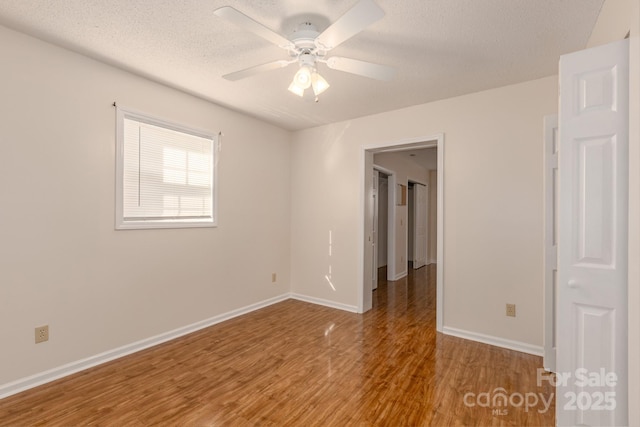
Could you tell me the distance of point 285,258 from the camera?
4656mm

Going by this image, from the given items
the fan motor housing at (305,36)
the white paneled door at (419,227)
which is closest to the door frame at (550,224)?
the fan motor housing at (305,36)

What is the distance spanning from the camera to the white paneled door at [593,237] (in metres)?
1.46

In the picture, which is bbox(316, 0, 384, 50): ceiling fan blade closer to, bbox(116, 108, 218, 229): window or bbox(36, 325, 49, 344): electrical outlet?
→ bbox(116, 108, 218, 229): window

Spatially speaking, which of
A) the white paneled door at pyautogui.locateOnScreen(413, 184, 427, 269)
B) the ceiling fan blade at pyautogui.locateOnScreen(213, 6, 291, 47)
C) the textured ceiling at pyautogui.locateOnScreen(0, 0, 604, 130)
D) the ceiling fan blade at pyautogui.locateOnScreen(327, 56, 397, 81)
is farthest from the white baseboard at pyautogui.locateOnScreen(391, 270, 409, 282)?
the ceiling fan blade at pyautogui.locateOnScreen(213, 6, 291, 47)

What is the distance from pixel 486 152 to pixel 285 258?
9.74 ft

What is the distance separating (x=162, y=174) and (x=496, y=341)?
3.77 metres

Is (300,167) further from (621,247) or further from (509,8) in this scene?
(621,247)

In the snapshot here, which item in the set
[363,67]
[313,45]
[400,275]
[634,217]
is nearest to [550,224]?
[634,217]

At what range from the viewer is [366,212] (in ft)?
13.6

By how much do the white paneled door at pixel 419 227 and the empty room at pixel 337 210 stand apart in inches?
137

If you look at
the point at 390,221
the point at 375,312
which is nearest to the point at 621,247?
the point at 375,312

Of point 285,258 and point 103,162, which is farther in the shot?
point 285,258

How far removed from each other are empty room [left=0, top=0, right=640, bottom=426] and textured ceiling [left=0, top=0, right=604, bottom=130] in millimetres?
19

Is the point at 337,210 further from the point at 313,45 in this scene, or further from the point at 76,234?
the point at 76,234
